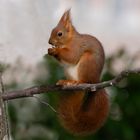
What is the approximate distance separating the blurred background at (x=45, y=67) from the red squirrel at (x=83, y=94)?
67 cm

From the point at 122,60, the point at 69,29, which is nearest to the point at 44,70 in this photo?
the point at 122,60

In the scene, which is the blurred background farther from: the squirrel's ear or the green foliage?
the squirrel's ear

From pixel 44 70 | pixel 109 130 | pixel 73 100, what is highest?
pixel 73 100

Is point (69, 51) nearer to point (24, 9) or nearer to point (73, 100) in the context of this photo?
point (73, 100)

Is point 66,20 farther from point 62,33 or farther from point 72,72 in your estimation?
point 72,72

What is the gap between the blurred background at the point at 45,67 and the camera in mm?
5000

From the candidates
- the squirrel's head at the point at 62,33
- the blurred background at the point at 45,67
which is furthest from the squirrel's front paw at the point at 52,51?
the blurred background at the point at 45,67

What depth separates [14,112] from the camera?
5.11 meters

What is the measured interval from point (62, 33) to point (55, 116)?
4.87 feet

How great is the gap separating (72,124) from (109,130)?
178cm

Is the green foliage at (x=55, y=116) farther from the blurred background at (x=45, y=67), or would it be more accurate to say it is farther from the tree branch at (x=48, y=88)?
the tree branch at (x=48, y=88)

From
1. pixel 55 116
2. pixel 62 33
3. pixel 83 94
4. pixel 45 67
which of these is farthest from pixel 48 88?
pixel 45 67

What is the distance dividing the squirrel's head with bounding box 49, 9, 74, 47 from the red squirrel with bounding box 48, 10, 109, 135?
9 cm

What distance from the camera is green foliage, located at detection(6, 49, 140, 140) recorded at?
4969 mm
